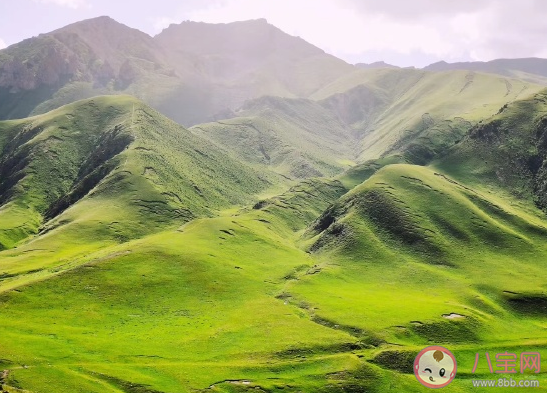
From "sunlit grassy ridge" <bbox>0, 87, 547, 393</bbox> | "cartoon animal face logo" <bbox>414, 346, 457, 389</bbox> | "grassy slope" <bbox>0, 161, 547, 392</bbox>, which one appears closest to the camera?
"grassy slope" <bbox>0, 161, 547, 392</bbox>

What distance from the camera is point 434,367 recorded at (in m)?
91.8

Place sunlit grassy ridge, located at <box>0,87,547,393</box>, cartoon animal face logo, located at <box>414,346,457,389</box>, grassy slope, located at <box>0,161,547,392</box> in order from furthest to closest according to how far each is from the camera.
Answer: cartoon animal face logo, located at <box>414,346,457,389</box> → sunlit grassy ridge, located at <box>0,87,547,393</box> → grassy slope, located at <box>0,161,547,392</box>

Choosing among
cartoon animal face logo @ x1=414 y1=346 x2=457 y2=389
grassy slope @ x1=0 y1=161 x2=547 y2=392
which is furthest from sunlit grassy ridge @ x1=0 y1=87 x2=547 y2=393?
cartoon animal face logo @ x1=414 y1=346 x2=457 y2=389

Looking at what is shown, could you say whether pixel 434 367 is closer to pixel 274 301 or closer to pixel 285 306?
pixel 285 306

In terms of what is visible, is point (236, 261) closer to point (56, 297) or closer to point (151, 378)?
point (56, 297)

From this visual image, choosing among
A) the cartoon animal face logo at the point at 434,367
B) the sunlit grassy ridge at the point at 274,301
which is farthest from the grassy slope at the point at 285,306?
the cartoon animal face logo at the point at 434,367

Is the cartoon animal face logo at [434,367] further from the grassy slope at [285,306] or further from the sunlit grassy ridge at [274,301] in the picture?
the grassy slope at [285,306]

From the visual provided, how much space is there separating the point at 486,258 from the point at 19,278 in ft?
481

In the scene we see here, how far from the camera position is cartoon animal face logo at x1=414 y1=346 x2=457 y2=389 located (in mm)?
86188

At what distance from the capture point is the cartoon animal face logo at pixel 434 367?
86.2 metres

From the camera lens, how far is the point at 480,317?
115625 mm

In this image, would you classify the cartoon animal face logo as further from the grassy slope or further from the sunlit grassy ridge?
the grassy slope

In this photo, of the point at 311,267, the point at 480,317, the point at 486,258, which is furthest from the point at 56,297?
the point at 486,258

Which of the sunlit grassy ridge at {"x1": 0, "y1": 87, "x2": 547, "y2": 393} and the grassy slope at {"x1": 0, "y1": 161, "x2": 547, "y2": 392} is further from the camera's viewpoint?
the sunlit grassy ridge at {"x1": 0, "y1": 87, "x2": 547, "y2": 393}
